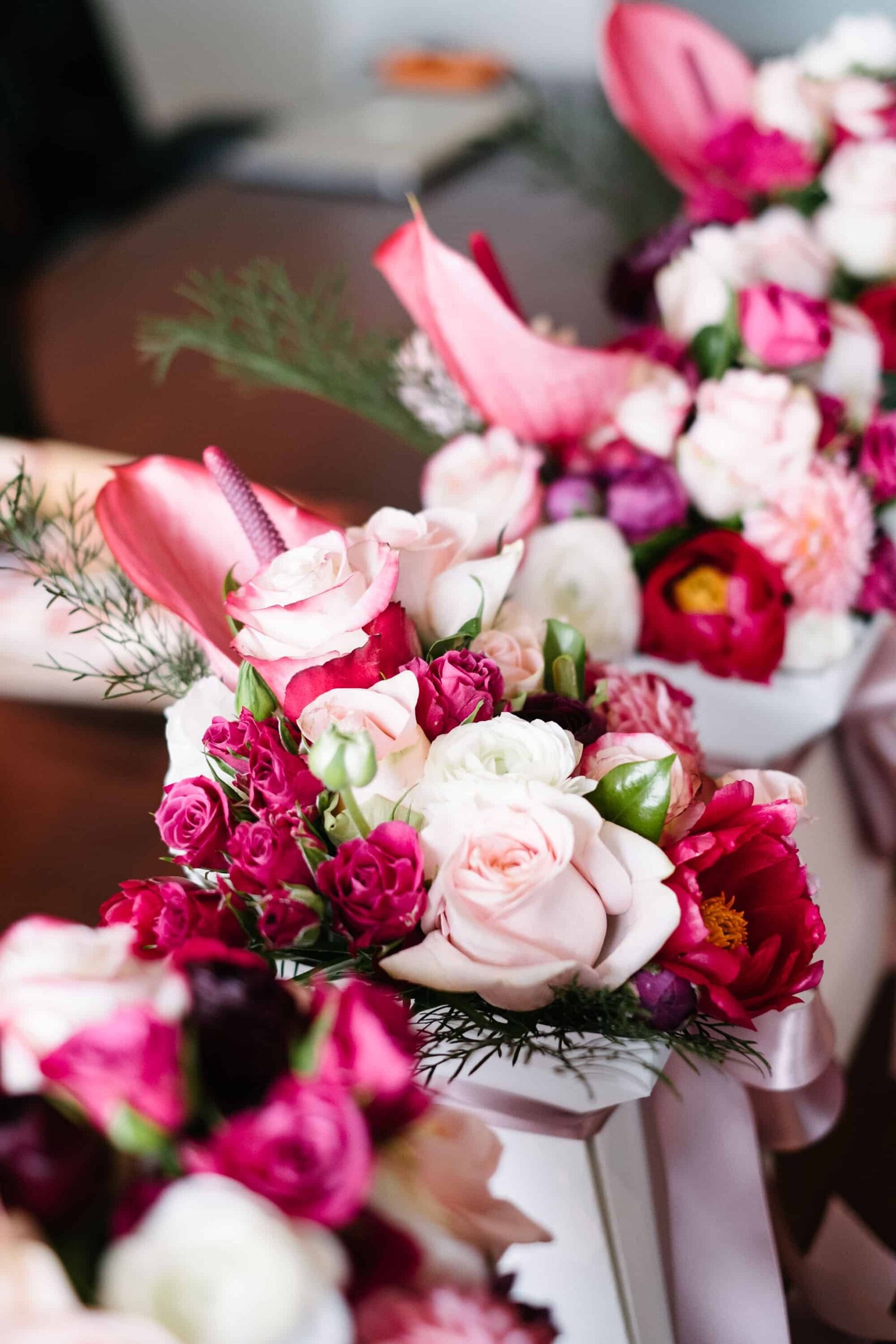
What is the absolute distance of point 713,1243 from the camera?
0.40 m

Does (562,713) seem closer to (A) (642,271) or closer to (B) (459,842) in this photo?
(B) (459,842)

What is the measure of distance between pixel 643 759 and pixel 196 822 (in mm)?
133

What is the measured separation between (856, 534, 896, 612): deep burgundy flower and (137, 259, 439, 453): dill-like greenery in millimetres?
264

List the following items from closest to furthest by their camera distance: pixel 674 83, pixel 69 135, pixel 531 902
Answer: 1. pixel 531 902
2. pixel 674 83
3. pixel 69 135

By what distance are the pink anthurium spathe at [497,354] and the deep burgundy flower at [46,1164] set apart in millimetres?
391

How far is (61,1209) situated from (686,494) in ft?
1.55

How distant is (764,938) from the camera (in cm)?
34

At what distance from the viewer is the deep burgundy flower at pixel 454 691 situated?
335 mm

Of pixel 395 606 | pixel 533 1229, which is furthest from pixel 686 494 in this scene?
pixel 533 1229

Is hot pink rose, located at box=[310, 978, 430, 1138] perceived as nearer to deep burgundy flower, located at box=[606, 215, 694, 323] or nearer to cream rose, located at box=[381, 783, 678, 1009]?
cream rose, located at box=[381, 783, 678, 1009]

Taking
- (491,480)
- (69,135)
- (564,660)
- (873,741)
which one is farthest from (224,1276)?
(69,135)

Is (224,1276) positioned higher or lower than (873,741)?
higher

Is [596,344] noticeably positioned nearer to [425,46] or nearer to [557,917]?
[557,917]

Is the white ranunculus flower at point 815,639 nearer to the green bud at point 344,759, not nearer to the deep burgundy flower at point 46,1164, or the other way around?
the green bud at point 344,759
